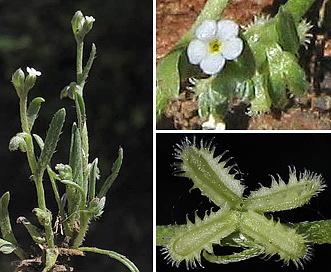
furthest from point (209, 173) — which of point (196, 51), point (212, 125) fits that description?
point (196, 51)

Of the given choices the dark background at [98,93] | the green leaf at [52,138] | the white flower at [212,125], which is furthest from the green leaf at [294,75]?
the green leaf at [52,138]

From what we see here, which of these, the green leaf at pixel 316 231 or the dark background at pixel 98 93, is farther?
the dark background at pixel 98 93

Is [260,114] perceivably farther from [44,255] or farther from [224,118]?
[44,255]

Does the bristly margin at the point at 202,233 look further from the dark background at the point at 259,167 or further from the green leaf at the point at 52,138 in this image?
the green leaf at the point at 52,138

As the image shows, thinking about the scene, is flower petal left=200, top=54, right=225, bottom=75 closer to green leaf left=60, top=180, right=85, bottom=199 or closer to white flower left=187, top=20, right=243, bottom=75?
white flower left=187, top=20, right=243, bottom=75

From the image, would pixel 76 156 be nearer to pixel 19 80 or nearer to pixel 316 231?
pixel 19 80

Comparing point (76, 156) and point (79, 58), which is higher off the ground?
point (79, 58)
